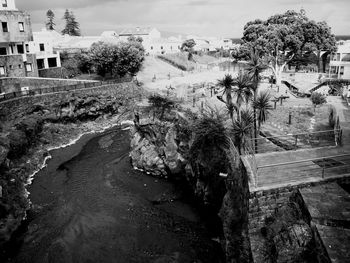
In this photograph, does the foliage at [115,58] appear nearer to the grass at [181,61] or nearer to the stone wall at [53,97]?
the stone wall at [53,97]

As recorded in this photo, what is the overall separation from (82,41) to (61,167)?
5330cm

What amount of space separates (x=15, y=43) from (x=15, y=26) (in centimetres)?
271

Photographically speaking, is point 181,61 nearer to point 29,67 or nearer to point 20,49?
point 29,67

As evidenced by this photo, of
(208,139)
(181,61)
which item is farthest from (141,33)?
(208,139)

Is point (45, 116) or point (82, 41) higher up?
point (82, 41)

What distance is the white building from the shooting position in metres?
56.3

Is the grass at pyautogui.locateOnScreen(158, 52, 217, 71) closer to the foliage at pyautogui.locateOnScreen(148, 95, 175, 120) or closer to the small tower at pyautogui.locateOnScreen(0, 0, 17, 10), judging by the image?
the small tower at pyautogui.locateOnScreen(0, 0, 17, 10)

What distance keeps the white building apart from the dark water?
30828 mm

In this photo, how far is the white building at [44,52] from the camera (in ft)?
185

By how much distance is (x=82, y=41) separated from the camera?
7769 cm

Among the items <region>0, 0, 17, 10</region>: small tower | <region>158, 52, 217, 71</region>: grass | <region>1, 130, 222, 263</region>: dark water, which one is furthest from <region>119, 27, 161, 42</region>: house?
<region>1, 130, 222, 263</region>: dark water

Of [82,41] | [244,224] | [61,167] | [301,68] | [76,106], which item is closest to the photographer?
[244,224]

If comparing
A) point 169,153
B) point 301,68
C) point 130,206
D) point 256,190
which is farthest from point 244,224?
point 301,68

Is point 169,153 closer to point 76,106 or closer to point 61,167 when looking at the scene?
point 61,167
